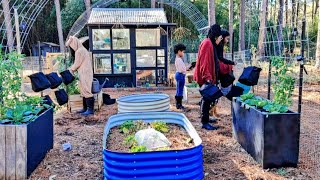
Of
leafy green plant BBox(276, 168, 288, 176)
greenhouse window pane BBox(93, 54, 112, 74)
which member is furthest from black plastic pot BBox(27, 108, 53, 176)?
greenhouse window pane BBox(93, 54, 112, 74)

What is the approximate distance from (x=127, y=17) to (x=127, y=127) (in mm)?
6466

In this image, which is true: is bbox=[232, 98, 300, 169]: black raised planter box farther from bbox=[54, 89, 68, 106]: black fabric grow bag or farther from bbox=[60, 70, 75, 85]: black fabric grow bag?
bbox=[60, 70, 75, 85]: black fabric grow bag

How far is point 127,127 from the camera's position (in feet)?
13.7

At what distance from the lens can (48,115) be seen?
4.10m

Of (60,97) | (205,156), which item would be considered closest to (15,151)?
(205,156)

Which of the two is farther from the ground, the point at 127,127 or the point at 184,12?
the point at 184,12

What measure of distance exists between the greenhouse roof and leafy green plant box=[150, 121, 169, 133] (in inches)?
231

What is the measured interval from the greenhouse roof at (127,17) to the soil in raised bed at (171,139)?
5907mm

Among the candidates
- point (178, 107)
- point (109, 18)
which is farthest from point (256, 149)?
point (109, 18)

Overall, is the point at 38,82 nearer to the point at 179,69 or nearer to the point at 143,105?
the point at 143,105

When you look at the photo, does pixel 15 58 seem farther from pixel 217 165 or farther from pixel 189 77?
pixel 189 77

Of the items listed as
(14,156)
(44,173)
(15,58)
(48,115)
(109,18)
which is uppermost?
(109,18)

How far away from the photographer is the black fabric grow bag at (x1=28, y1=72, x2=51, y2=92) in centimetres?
459

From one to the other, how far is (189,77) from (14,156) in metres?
6.36
